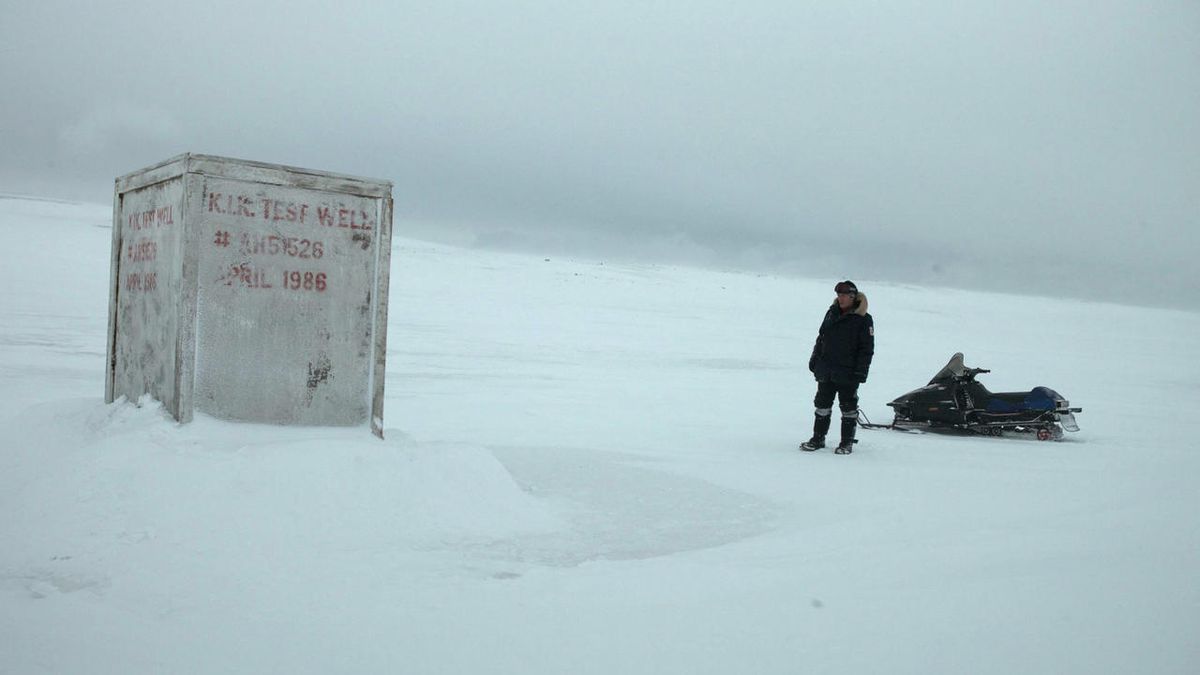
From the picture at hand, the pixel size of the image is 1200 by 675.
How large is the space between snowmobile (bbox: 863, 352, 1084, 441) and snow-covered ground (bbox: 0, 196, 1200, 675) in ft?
1.92

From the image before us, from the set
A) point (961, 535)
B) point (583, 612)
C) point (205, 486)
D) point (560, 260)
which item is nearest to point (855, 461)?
point (961, 535)

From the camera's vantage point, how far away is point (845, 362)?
8.73 m

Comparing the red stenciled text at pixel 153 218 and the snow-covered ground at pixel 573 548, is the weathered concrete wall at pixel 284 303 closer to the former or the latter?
the snow-covered ground at pixel 573 548

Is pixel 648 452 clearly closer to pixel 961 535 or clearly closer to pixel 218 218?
pixel 961 535

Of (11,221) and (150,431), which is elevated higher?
(11,221)

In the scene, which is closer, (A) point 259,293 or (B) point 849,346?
(A) point 259,293

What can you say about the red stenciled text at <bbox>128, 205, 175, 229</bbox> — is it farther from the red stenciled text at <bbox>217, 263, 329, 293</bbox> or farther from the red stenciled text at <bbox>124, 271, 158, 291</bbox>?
the red stenciled text at <bbox>217, 263, 329, 293</bbox>

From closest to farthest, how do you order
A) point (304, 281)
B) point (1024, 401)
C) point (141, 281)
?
point (304, 281) → point (141, 281) → point (1024, 401)

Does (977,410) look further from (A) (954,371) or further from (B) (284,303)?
(B) (284,303)

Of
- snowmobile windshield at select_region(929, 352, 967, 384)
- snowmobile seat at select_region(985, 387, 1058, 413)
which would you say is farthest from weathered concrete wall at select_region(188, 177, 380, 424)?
snowmobile seat at select_region(985, 387, 1058, 413)

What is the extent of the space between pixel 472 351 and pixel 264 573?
1434cm

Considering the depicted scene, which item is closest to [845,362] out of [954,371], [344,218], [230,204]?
[954,371]

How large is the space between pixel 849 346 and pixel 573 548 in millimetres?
4974

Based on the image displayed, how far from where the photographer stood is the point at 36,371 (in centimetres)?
1117
